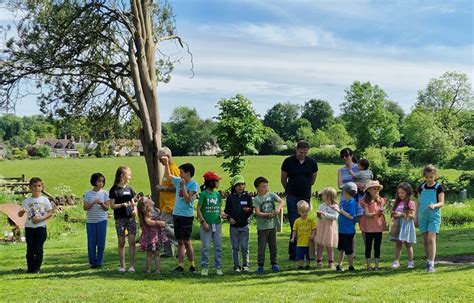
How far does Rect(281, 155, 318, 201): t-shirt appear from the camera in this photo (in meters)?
9.70

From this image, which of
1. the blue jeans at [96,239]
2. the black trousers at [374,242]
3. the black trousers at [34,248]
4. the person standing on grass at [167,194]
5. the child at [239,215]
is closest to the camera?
the child at [239,215]

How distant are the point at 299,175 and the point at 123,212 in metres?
3.08

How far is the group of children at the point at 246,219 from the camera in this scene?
8570mm

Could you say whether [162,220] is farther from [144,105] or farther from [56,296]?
[144,105]

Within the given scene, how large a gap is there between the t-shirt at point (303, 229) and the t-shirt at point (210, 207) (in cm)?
134

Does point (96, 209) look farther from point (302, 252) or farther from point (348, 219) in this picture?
point (348, 219)

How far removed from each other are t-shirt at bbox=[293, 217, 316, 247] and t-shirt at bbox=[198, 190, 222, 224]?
1343mm

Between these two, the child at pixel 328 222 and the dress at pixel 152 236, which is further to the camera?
the child at pixel 328 222

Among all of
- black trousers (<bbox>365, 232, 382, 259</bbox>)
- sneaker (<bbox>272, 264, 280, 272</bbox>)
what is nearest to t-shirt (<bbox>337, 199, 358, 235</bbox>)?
black trousers (<bbox>365, 232, 382, 259</bbox>)

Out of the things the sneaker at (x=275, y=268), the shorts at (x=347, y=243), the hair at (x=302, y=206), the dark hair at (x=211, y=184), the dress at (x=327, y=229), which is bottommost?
the sneaker at (x=275, y=268)

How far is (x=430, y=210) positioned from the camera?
8.56 metres

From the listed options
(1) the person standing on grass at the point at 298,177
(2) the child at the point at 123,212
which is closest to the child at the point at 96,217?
(2) the child at the point at 123,212

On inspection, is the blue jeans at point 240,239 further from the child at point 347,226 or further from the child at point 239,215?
the child at point 347,226

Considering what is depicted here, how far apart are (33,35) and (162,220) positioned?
17.5ft
